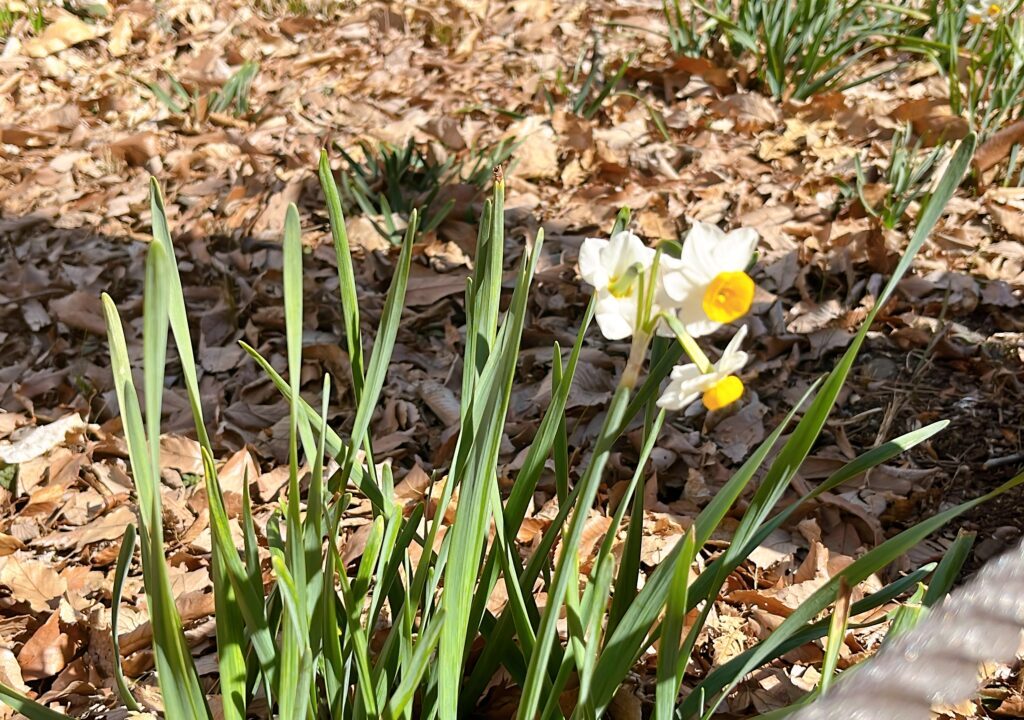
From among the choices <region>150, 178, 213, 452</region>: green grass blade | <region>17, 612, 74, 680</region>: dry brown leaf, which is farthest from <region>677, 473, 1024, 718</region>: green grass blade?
<region>17, 612, 74, 680</region>: dry brown leaf

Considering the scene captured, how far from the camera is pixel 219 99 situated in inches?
140

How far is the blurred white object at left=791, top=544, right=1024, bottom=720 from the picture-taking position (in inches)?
20.0

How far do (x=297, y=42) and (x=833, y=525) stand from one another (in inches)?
132

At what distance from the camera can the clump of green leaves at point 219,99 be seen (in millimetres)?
3543

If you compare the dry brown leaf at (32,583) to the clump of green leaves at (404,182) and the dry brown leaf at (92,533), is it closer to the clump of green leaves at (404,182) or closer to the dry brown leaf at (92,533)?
the dry brown leaf at (92,533)

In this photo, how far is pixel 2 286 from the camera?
9.20 feet

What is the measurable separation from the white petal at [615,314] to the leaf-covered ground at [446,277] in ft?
2.37

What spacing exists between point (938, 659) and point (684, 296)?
12.8 inches

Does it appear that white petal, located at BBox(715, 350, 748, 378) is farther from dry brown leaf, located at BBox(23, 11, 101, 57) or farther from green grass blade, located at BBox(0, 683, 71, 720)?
dry brown leaf, located at BBox(23, 11, 101, 57)

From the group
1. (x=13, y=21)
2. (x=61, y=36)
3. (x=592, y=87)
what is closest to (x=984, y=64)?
(x=592, y=87)

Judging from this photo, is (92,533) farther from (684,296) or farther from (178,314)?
(684,296)

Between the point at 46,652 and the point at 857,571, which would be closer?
the point at 857,571

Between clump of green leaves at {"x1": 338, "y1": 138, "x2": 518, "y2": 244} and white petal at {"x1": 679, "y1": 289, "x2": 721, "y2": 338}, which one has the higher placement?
Result: white petal at {"x1": 679, "y1": 289, "x2": 721, "y2": 338}

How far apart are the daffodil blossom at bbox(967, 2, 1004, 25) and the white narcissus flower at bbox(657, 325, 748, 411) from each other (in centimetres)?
281
